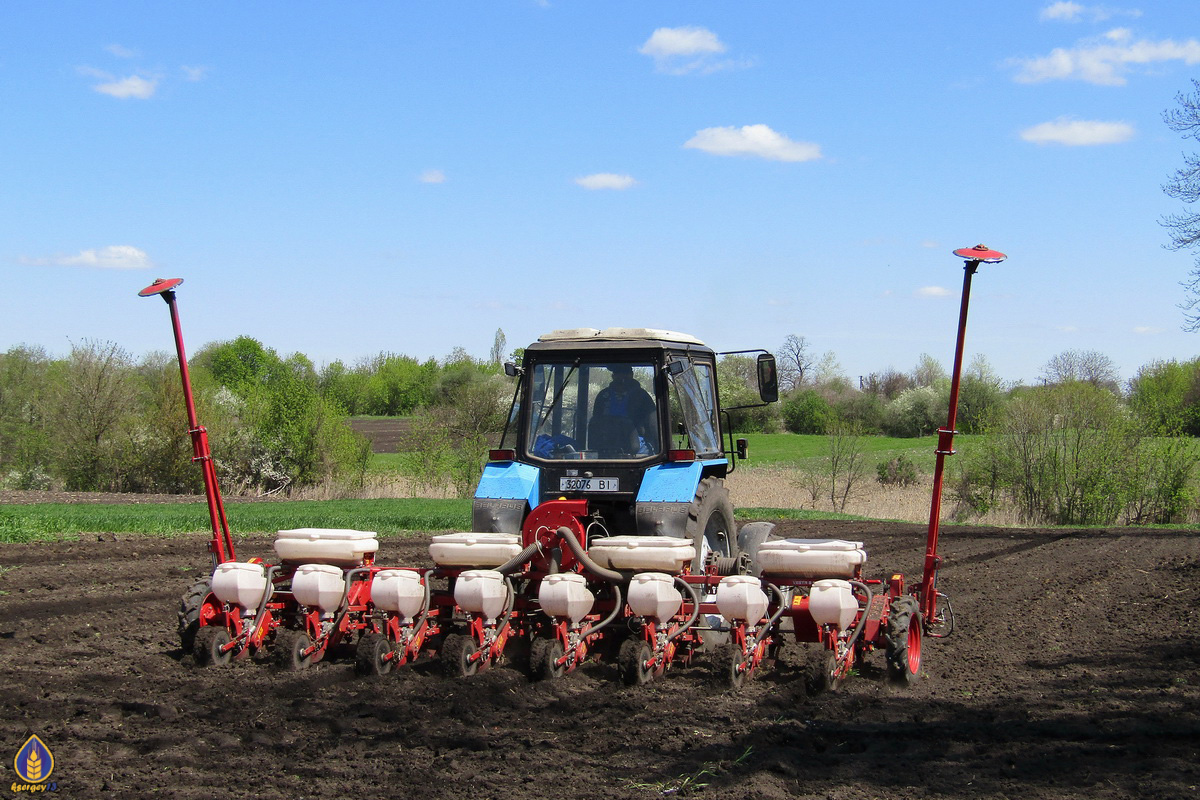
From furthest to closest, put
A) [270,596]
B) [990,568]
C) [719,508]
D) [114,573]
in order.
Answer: [990,568], [114,573], [719,508], [270,596]

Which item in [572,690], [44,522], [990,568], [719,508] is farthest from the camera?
[44,522]

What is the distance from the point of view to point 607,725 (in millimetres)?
5492

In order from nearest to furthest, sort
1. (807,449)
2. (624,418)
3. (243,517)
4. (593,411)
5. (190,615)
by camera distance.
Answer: (190,615), (624,418), (593,411), (243,517), (807,449)

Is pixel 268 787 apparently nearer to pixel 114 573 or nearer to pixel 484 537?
pixel 484 537

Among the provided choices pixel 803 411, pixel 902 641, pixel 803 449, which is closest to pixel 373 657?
pixel 902 641

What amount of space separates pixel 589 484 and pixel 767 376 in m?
1.57

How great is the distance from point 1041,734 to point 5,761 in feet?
16.9

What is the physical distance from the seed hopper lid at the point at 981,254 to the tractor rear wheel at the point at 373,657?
15.2 ft

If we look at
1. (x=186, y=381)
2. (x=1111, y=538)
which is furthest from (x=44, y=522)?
(x=1111, y=538)

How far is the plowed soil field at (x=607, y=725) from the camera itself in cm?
461

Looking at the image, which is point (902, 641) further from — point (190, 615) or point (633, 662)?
point (190, 615)

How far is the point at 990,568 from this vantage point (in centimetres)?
1379
